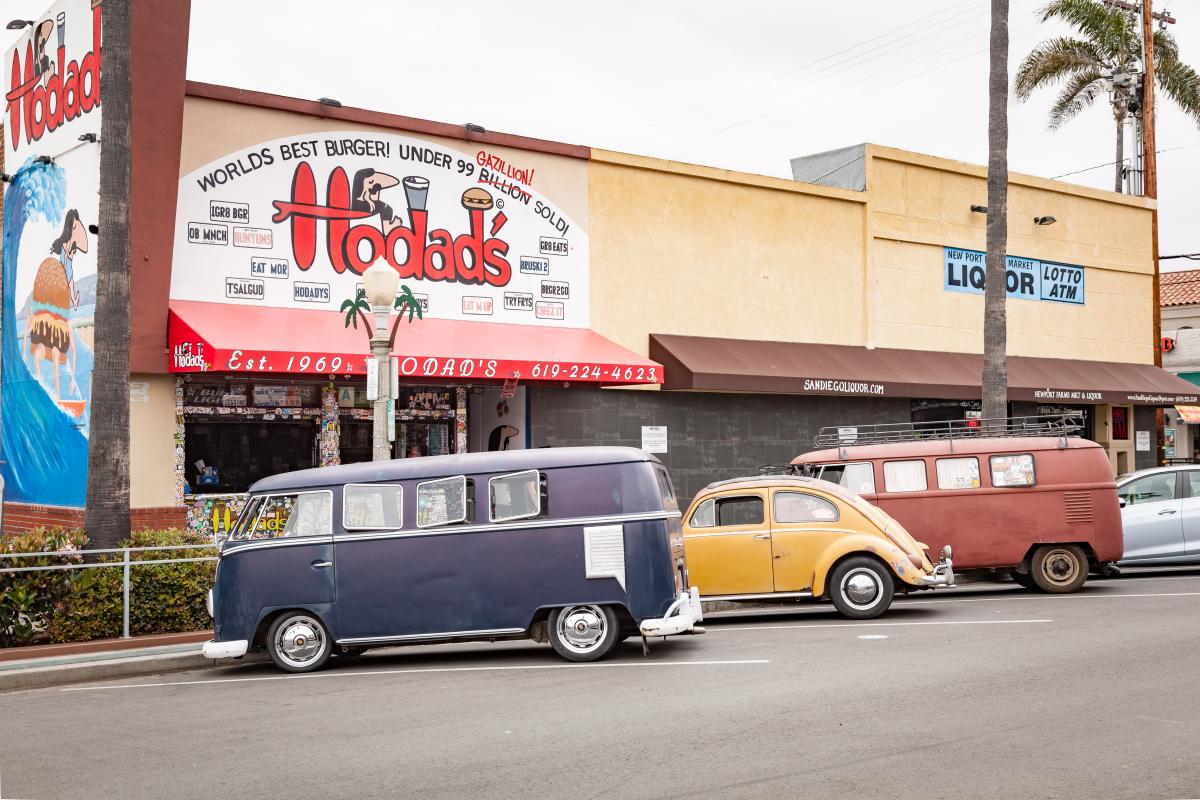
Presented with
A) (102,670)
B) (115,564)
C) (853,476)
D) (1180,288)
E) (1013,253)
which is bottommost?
(102,670)

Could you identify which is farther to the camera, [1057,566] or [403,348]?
[403,348]

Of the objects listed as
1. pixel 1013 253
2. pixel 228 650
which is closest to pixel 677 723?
pixel 228 650

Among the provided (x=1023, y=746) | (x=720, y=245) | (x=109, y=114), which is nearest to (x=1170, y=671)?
(x=1023, y=746)

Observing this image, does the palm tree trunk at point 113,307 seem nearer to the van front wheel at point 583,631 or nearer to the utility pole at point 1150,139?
the van front wheel at point 583,631

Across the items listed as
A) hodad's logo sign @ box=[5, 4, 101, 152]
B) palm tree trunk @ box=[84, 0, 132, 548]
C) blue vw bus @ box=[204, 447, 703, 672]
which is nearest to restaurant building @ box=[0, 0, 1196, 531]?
hodad's logo sign @ box=[5, 4, 101, 152]

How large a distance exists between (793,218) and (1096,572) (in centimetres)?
994

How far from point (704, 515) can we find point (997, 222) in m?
9.68

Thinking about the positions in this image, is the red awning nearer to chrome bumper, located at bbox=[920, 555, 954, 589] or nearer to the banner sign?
chrome bumper, located at bbox=[920, 555, 954, 589]

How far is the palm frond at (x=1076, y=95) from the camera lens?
1516 inches

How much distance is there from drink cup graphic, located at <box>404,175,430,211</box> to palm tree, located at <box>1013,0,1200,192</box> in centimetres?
2094

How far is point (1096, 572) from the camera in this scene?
1741 centimetres

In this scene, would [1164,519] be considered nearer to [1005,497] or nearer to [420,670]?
[1005,497]

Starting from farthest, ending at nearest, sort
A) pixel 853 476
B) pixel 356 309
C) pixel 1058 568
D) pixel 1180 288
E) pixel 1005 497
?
pixel 1180 288
pixel 356 309
pixel 853 476
pixel 1058 568
pixel 1005 497

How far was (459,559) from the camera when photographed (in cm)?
1171
